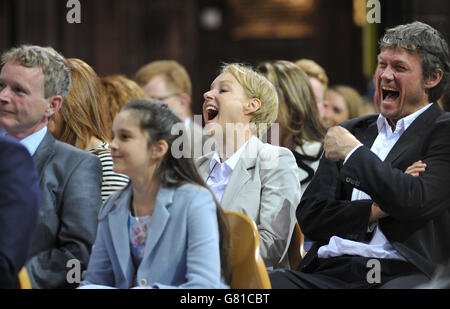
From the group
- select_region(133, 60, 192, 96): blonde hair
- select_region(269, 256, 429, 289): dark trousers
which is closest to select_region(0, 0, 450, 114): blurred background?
select_region(133, 60, 192, 96): blonde hair

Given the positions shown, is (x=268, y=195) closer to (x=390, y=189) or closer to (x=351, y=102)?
(x=390, y=189)

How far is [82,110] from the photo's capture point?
326cm

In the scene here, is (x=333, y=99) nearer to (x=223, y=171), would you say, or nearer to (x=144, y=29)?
(x=223, y=171)

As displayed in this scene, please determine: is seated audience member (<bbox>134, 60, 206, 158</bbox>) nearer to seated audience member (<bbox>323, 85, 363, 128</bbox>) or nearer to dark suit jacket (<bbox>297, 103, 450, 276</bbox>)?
seated audience member (<bbox>323, 85, 363, 128</bbox>)

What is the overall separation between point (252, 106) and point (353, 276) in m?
0.91

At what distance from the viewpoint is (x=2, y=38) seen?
7.66 m

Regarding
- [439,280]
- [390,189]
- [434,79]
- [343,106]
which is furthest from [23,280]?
[343,106]

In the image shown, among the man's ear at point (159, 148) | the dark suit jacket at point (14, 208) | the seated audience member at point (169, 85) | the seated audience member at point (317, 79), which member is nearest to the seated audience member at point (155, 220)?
the man's ear at point (159, 148)

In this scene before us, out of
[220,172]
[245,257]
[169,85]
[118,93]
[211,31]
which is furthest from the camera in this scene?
Answer: [211,31]

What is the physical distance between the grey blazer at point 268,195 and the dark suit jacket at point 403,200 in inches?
5.7

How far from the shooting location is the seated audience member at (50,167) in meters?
2.52

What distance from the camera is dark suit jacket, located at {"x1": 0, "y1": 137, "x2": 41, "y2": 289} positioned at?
2148 mm

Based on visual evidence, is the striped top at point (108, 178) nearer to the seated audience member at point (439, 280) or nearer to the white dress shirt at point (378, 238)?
the white dress shirt at point (378, 238)
